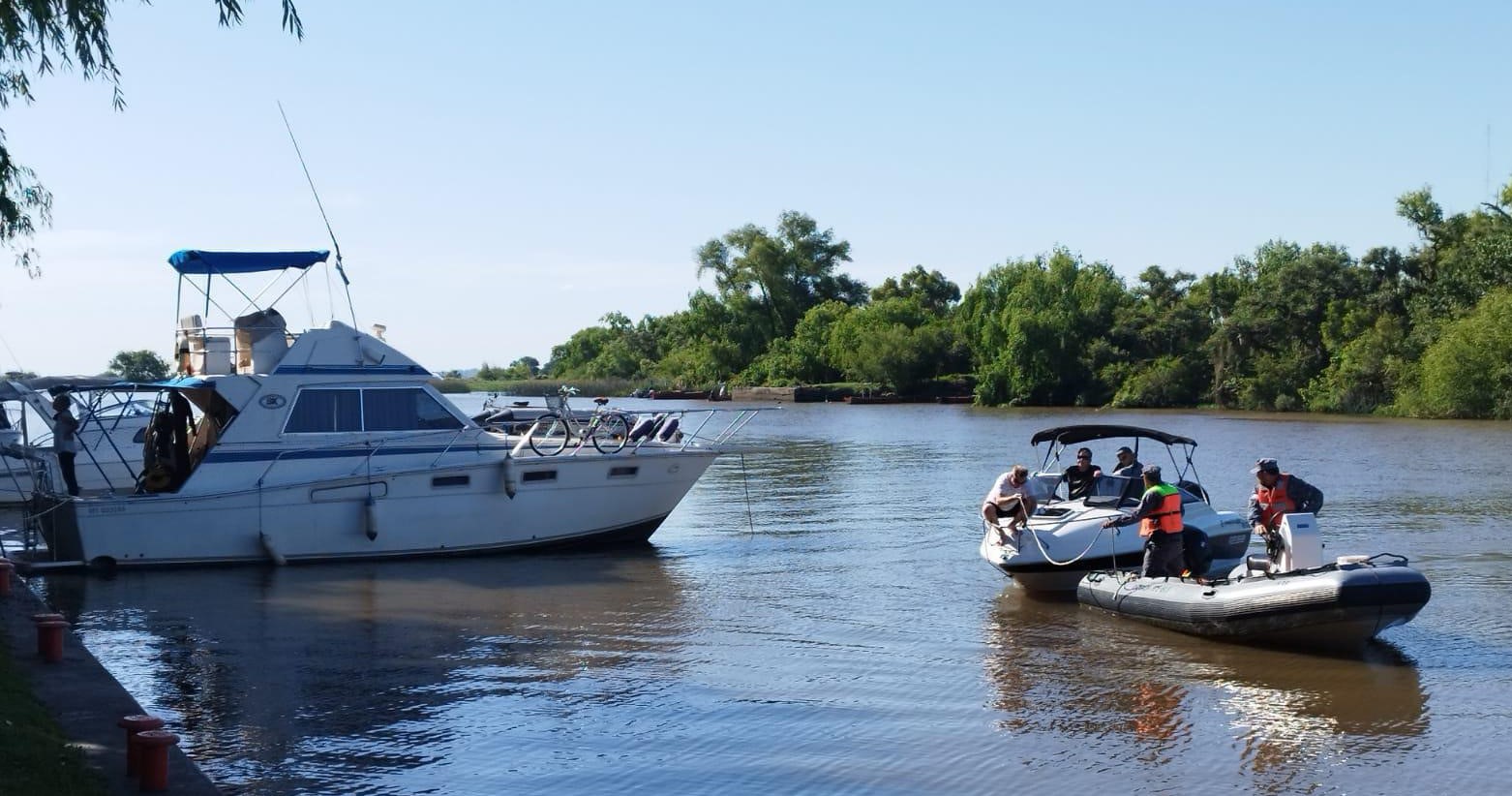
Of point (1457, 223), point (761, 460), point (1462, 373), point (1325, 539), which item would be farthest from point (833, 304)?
point (1325, 539)

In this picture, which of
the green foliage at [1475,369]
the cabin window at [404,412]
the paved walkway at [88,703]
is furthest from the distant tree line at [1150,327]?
the paved walkway at [88,703]

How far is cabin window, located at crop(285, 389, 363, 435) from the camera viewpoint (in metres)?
20.8

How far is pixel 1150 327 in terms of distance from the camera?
268ft

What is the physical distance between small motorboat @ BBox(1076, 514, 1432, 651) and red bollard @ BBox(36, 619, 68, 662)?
11.0 m

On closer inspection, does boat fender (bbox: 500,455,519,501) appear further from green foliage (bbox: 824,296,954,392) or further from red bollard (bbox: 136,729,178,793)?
green foliage (bbox: 824,296,954,392)

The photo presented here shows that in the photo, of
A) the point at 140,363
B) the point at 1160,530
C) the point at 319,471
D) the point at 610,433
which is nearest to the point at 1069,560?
the point at 1160,530

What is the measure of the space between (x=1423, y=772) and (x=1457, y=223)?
6900 cm

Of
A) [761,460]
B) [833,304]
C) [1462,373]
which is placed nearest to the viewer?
[761,460]

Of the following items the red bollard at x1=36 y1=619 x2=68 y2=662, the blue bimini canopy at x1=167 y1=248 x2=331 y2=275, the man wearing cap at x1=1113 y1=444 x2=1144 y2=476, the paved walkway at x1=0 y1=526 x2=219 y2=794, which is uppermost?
the blue bimini canopy at x1=167 y1=248 x2=331 y2=275

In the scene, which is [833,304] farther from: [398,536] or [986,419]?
[398,536]

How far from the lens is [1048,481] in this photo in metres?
20.1

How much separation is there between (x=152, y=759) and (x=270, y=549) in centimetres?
1238

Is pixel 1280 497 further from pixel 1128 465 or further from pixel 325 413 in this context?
pixel 325 413

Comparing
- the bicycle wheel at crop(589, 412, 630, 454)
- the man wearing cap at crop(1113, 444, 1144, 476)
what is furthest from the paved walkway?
the man wearing cap at crop(1113, 444, 1144, 476)
